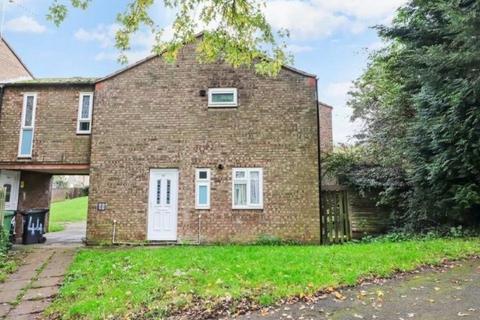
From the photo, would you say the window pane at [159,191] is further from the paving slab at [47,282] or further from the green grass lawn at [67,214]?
the green grass lawn at [67,214]

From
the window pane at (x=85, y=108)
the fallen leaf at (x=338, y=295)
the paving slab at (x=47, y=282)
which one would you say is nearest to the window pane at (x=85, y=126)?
the window pane at (x=85, y=108)

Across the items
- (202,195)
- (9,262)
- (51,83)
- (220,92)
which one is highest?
(51,83)

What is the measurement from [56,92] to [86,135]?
6.58 feet

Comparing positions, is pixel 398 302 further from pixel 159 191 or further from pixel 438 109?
pixel 159 191

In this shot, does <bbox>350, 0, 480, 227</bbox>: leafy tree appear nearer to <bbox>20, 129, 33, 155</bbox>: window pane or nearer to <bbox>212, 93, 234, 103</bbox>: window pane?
<bbox>212, 93, 234, 103</bbox>: window pane

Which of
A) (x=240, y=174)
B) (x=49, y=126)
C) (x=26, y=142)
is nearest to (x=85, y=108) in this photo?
(x=49, y=126)

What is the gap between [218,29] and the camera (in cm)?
898

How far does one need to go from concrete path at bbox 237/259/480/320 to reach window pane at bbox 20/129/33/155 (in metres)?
11.7

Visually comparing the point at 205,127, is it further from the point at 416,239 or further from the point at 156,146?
the point at 416,239

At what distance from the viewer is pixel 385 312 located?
16.4ft

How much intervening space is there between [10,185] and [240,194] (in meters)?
9.07

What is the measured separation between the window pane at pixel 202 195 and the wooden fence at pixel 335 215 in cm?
401

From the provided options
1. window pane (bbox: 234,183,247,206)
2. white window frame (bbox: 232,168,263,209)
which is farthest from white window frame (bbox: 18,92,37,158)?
window pane (bbox: 234,183,247,206)

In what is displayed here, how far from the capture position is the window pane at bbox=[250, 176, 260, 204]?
504 inches
